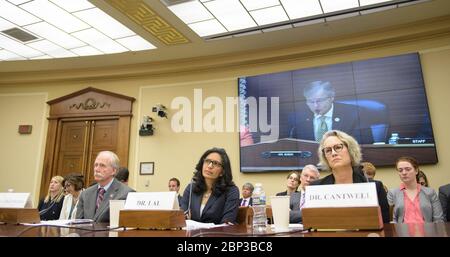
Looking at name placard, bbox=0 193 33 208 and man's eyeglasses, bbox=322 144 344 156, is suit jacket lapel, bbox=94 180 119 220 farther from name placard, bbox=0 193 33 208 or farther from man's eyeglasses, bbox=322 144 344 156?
man's eyeglasses, bbox=322 144 344 156

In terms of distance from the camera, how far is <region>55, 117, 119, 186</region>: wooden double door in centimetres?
641

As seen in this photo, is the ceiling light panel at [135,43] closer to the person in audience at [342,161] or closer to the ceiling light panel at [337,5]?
the ceiling light panel at [337,5]

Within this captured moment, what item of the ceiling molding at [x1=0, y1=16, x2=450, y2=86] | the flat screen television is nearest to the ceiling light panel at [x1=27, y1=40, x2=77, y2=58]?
the ceiling molding at [x1=0, y1=16, x2=450, y2=86]

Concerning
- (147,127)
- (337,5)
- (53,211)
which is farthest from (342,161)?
(147,127)

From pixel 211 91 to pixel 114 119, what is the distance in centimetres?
200

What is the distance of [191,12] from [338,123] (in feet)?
8.89

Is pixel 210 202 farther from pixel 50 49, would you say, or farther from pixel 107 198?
pixel 50 49

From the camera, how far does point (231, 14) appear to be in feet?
15.5

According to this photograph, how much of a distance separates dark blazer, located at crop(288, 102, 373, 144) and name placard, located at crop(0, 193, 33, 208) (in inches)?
162

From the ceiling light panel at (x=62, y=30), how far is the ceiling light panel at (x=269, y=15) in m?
1.92

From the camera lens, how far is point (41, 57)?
6.11 metres

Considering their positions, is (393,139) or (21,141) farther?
(21,141)
